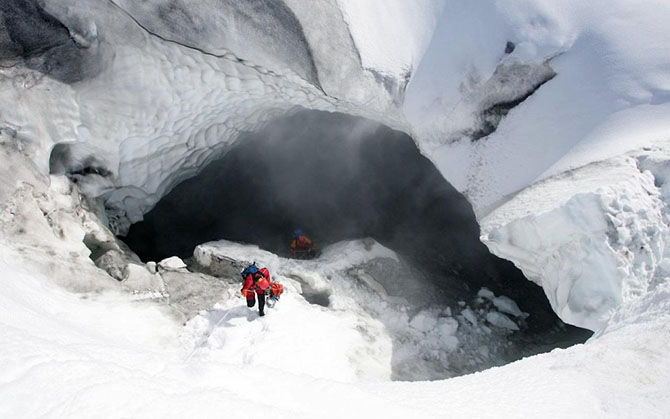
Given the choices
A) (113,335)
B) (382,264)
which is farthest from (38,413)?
(382,264)

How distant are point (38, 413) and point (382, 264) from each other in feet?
20.3

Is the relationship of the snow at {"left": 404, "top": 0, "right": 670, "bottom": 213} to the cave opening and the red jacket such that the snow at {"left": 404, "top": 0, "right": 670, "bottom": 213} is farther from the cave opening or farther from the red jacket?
the red jacket

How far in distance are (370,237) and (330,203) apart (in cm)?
169

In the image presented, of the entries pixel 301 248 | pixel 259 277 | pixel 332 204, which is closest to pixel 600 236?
pixel 259 277

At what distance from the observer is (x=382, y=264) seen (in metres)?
8.30

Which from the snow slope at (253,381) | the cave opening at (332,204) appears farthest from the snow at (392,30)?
the snow slope at (253,381)

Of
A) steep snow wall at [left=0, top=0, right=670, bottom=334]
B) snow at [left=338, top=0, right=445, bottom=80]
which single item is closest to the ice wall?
steep snow wall at [left=0, top=0, right=670, bottom=334]

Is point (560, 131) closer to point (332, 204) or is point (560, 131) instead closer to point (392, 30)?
point (392, 30)

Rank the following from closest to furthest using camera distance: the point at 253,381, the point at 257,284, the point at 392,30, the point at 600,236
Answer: the point at 253,381
the point at 600,236
the point at 257,284
the point at 392,30

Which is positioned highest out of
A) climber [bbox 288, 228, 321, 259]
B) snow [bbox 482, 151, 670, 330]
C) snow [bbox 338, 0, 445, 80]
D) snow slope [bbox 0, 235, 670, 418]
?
snow [bbox 338, 0, 445, 80]

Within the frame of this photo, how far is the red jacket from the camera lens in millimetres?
6148

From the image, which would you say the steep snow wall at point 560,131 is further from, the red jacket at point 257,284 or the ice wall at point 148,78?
the red jacket at point 257,284

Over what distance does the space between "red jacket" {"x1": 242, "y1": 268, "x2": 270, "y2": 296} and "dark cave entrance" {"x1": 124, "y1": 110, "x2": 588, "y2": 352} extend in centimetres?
299

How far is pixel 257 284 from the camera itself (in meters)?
6.16
